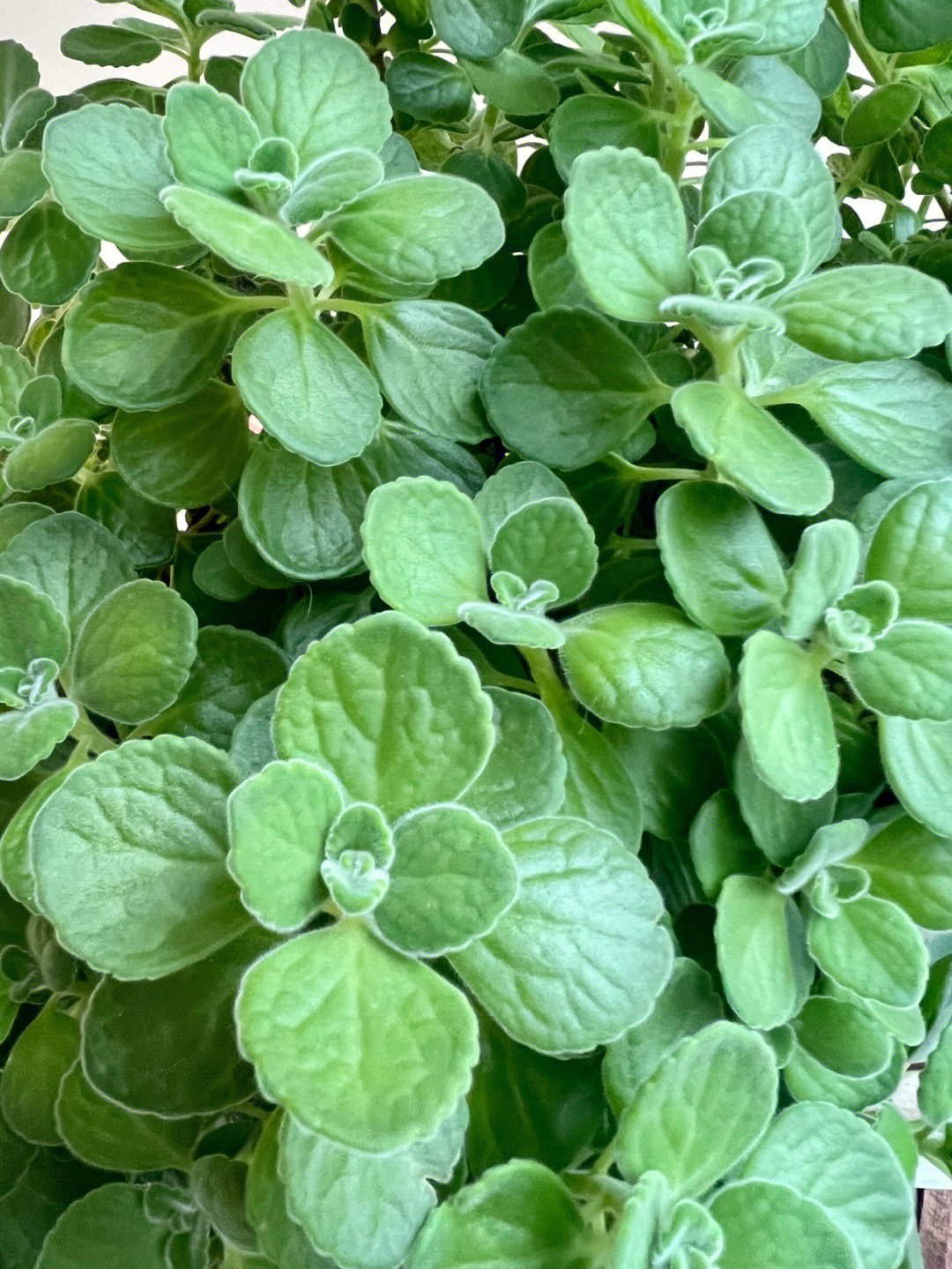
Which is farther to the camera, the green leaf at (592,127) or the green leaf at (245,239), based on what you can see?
the green leaf at (592,127)

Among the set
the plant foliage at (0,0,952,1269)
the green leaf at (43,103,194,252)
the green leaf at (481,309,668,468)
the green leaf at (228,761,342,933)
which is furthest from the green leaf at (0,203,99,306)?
the green leaf at (228,761,342,933)

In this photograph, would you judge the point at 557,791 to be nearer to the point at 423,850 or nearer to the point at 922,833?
the point at 423,850

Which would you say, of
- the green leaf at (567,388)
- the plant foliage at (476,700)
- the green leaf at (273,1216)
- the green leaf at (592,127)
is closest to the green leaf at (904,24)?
the plant foliage at (476,700)

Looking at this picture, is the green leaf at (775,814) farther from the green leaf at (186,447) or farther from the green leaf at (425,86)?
the green leaf at (425,86)

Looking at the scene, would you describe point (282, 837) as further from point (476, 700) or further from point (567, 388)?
point (567, 388)

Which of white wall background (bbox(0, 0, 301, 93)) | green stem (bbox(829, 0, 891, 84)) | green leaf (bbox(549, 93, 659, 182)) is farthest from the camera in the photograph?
white wall background (bbox(0, 0, 301, 93))

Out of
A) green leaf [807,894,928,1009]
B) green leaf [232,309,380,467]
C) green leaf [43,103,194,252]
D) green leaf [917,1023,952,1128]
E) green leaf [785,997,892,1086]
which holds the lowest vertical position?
green leaf [917,1023,952,1128]

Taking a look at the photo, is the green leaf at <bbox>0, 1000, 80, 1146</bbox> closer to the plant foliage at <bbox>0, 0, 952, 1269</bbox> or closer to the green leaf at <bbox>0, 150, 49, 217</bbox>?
the plant foliage at <bbox>0, 0, 952, 1269</bbox>
